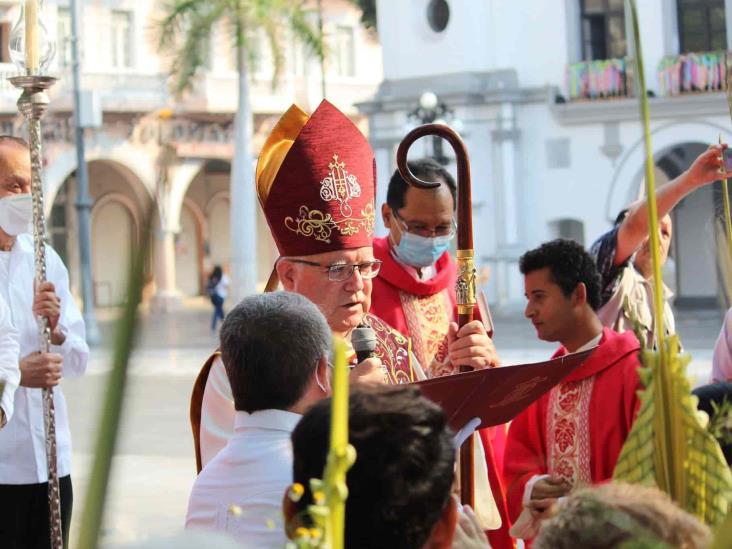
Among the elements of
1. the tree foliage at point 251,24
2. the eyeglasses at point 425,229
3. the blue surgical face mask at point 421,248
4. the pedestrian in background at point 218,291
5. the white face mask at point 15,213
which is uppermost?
the tree foliage at point 251,24

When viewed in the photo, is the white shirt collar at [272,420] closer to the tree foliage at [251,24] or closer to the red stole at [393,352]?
the red stole at [393,352]

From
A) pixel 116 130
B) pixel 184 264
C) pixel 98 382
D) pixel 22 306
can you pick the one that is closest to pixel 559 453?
pixel 22 306

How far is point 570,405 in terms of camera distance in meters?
3.38

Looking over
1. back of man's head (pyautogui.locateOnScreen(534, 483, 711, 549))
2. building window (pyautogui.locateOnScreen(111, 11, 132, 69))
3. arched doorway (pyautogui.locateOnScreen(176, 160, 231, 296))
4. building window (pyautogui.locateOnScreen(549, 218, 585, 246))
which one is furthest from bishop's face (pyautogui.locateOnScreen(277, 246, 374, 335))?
arched doorway (pyautogui.locateOnScreen(176, 160, 231, 296))

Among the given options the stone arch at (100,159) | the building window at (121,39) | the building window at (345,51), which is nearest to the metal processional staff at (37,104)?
the stone arch at (100,159)

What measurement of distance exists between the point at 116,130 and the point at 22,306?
24401mm

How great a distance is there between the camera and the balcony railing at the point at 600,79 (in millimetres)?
22438

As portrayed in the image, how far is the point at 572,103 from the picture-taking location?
2288cm

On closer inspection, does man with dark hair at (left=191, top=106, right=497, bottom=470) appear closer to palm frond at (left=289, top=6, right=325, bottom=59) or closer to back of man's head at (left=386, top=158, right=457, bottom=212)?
back of man's head at (left=386, top=158, right=457, bottom=212)

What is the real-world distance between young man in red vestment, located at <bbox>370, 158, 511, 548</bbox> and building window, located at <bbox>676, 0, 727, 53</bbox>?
1923 centimetres

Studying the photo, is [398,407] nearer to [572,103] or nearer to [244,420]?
[244,420]

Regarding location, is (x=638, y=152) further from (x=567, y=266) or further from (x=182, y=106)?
(x=567, y=266)

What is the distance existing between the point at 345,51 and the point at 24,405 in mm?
28118

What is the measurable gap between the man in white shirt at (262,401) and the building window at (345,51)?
95.4ft
